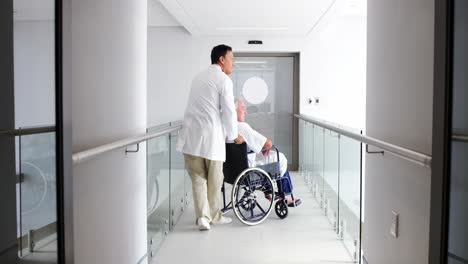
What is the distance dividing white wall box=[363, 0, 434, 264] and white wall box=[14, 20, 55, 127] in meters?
1.77

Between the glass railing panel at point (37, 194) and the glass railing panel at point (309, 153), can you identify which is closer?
the glass railing panel at point (37, 194)

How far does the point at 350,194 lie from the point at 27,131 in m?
3.34

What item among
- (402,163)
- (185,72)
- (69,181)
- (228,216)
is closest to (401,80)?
(402,163)

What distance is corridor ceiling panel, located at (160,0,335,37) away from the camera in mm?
6652

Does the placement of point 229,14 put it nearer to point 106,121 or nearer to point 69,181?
point 106,121

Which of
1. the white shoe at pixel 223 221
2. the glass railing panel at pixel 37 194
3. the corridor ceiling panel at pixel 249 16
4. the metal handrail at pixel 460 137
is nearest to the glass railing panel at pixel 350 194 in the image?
the white shoe at pixel 223 221

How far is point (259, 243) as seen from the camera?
16.3 feet

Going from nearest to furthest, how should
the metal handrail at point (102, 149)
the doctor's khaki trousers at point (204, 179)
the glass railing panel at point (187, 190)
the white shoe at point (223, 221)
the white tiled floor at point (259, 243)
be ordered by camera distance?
the metal handrail at point (102, 149) → the white tiled floor at point (259, 243) → the doctor's khaki trousers at point (204, 179) → the white shoe at point (223, 221) → the glass railing panel at point (187, 190)

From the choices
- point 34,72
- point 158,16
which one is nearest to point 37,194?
point 34,72

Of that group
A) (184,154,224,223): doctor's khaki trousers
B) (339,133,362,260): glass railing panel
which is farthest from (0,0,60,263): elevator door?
(184,154,224,223): doctor's khaki trousers

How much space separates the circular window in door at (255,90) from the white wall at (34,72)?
27.2ft

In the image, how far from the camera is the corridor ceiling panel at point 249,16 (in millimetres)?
6652

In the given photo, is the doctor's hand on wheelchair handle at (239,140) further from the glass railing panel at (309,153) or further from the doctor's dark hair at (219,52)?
the glass railing panel at (309,153)

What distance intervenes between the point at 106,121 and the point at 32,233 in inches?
53.0
